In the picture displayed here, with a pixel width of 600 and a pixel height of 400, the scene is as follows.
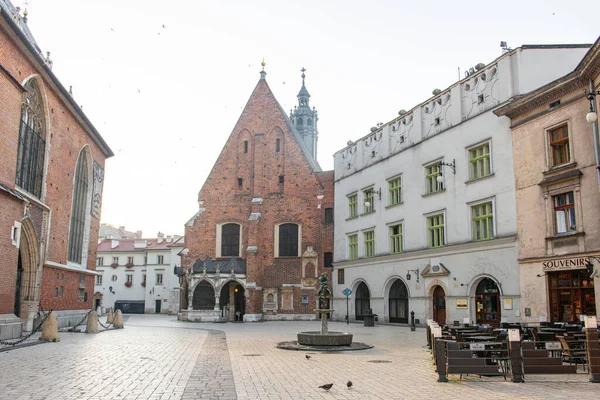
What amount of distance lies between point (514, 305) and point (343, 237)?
16712 millimetres

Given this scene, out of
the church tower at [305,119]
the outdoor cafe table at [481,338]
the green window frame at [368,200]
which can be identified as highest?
the church tower at [305,119]

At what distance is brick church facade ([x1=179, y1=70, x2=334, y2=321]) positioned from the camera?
3984 cm

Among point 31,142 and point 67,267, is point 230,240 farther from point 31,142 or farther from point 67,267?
point 31,142

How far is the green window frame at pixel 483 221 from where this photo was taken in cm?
2459

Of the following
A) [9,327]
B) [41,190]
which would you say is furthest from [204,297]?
[9,327]

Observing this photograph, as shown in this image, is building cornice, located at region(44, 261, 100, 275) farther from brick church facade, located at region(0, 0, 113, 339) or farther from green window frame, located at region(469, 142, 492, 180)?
green window frame, located at region(469, 142, 492, 180)

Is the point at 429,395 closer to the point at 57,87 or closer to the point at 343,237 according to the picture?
the point at 57,87

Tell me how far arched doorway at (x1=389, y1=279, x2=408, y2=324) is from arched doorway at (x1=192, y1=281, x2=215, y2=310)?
13741 millimetres

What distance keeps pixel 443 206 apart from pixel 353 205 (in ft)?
33.4

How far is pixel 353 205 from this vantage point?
37.2 m

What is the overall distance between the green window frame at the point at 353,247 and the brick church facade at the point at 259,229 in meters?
3.09

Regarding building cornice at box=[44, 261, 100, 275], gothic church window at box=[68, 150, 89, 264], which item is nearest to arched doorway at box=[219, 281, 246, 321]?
building cornice at box=[44, 261, 100, 275]

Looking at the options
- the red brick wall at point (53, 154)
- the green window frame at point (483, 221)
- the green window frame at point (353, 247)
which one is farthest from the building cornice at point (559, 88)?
the red brick wall at point (53, 154)

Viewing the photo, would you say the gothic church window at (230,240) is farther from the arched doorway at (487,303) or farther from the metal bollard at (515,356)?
the metal bollard at (515,356)
